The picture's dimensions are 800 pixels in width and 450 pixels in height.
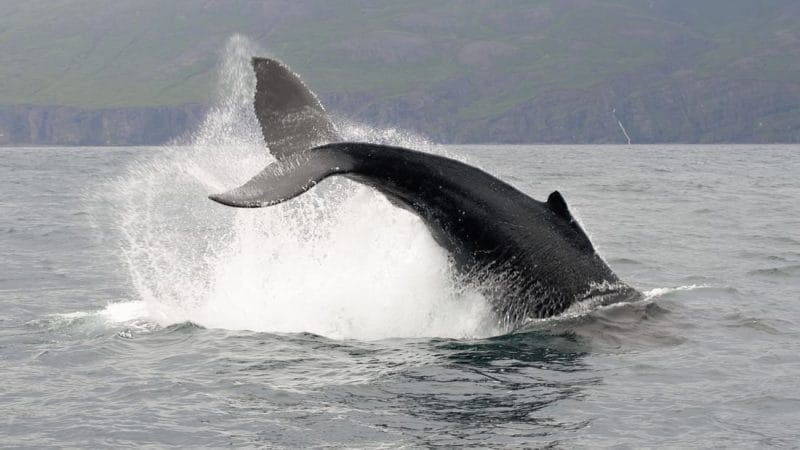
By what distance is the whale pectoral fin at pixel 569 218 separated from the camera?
7867 mm

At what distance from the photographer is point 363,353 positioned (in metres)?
7.93

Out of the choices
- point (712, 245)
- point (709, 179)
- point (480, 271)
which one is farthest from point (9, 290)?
point (709, 179)

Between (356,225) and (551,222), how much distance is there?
Result: 2.29m

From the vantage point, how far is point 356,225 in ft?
31.2

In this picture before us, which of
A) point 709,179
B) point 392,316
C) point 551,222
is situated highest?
point 709,179

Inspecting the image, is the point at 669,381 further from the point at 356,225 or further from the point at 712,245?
the point at 712,245

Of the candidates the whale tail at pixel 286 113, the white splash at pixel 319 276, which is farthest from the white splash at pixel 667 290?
the whale tail at pixel 286 113

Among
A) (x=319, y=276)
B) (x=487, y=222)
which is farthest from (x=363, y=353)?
(x=319, y=276)

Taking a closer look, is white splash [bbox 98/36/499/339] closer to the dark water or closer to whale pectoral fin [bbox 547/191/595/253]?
the dark water

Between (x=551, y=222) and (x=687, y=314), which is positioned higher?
(x=551, y=222)

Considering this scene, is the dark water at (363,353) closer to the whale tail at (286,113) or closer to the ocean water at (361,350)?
the ocean water at (361,350)

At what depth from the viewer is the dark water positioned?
20.0 feet

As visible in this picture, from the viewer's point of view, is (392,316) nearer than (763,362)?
No

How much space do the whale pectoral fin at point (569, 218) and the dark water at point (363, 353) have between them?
1.84 feet
